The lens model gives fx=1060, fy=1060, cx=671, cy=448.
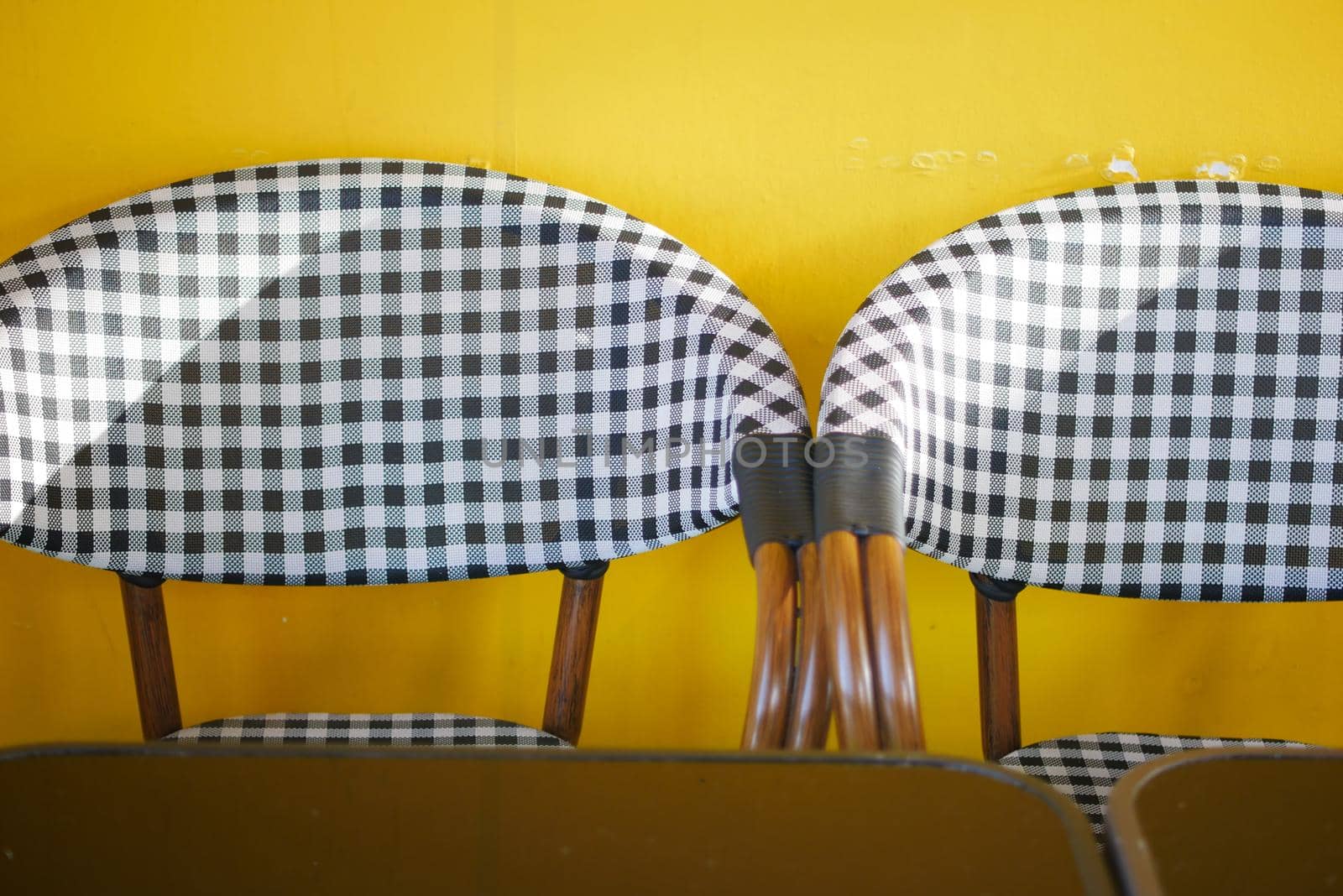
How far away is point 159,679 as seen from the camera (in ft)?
3.44

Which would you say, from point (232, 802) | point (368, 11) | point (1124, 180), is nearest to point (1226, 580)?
point (1124, 180)

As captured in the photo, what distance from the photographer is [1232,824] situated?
482mm

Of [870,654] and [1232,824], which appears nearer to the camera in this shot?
[1232,824]

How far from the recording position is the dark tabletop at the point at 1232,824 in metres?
0.45

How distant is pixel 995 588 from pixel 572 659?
0.43 metres

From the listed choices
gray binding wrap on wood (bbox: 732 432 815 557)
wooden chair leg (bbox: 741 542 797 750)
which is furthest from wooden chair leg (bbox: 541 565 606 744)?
wooden chair leg (bbox: 741 542 797 750)

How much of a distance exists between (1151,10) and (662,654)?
0.88m

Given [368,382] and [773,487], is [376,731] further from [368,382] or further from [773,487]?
[773,487]

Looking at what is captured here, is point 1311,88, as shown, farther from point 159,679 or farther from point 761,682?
point 159,679

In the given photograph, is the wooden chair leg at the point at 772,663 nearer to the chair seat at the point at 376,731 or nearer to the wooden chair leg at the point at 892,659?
the wooden chair leg at the point at 892,659

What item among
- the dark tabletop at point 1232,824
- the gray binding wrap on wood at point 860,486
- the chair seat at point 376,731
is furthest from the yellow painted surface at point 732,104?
the dark tabletop at point 1232,824

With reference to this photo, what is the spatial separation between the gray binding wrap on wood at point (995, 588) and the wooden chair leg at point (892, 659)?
388 mm

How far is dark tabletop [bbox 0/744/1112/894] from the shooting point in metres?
0.45

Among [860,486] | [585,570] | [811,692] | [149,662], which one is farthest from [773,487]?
[149,662]
